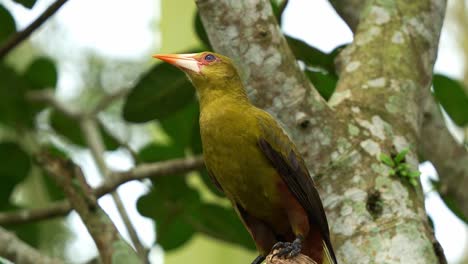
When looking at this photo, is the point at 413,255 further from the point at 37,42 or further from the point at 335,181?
the point at 37,42

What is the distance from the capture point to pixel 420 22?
4.26 m

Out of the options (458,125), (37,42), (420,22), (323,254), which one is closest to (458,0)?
(37,42)

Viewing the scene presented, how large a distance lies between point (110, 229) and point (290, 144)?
2.86 feet

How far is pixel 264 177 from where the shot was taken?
3.74 m

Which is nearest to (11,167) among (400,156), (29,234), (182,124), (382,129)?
(29,234)

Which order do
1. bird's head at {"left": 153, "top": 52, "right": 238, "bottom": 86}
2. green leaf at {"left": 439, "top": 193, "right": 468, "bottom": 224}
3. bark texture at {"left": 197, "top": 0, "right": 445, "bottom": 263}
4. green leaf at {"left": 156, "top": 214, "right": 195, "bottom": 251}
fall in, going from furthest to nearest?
1. green leaf at {"left": 156, "top": 214, "right": 195, "bottom": 251}
2. green leaf at {"left": 439, "top": 193, "right": 468, "bottom": 224}
3. bird's head at {"left": 153, "top": 52, "right": 238, "bottom": 86}
4. bark texture at {"left": 197, "top": 0, "right": 445, "bottom": 263}

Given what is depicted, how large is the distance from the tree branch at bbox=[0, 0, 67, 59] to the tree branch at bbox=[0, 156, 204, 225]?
83 centimetres

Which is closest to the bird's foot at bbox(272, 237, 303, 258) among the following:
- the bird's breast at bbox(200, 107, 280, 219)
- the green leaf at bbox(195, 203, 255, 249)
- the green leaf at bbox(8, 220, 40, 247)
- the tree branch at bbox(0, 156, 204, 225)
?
the bird's breast at bbox(200, 107, 280, 219)

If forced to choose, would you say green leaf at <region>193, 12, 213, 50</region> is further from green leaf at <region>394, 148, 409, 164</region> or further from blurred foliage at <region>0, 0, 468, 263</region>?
green leaf at <region>394, 148, 409, 164</region>

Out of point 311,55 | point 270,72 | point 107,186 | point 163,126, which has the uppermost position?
point 270,72

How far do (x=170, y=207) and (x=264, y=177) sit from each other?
4.87ft

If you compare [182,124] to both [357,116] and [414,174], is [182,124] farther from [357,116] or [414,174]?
[414,174]

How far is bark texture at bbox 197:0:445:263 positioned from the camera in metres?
3.47

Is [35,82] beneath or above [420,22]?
beneath
